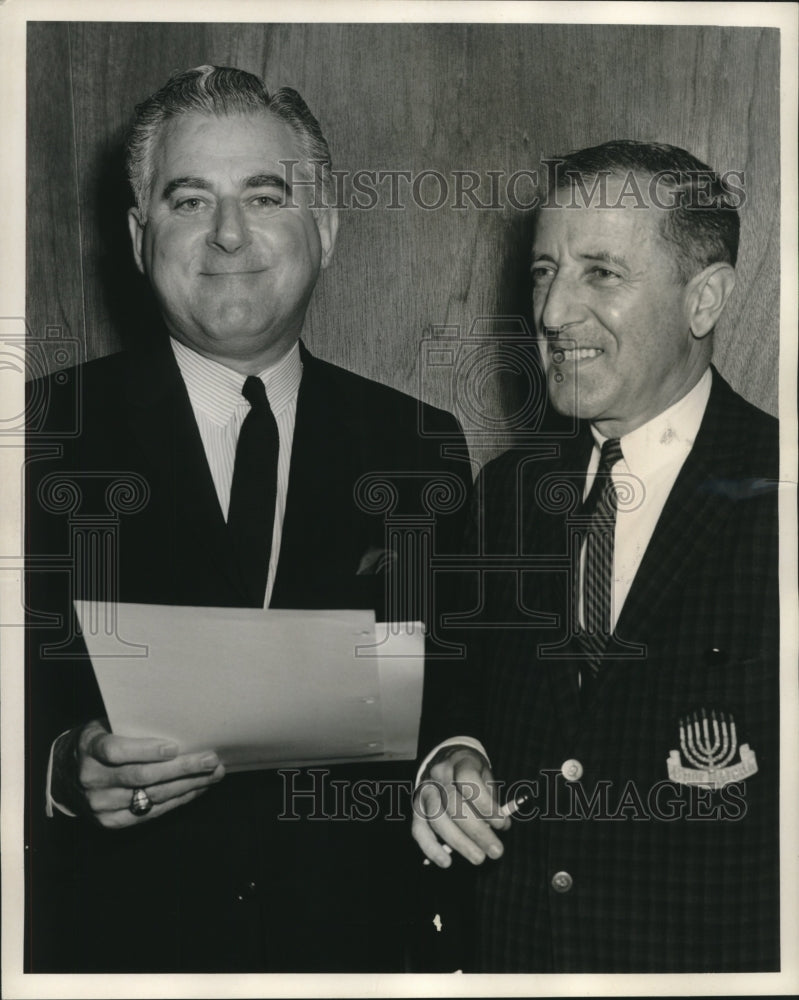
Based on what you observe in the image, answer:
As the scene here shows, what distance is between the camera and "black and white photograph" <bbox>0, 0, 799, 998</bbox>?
1334 mm

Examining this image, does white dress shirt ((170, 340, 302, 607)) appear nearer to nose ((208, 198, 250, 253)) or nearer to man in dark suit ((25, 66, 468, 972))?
man in dark suit ((25, 66, 468, 972))

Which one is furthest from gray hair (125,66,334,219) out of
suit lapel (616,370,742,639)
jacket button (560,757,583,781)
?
jacket button (560,757,583,781)

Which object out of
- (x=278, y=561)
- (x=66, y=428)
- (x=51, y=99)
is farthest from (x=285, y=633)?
(x=51, y=99)

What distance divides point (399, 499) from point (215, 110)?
555mm

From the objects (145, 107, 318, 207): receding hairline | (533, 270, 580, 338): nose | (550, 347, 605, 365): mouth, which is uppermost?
(145, 107, 318, 207): receding hairline

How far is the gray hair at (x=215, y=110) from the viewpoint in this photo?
1.35 meters

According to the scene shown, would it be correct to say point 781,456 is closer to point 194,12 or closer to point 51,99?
point 194,12

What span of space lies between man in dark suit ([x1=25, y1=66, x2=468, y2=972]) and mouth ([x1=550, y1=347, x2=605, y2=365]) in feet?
0.52

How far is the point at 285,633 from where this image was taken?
1336 millimetres

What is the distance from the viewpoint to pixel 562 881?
132 centimetres

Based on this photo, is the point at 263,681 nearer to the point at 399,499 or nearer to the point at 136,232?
the point at 399,499

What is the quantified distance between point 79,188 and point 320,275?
35cm

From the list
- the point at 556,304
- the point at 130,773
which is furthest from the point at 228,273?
the point at 130,773

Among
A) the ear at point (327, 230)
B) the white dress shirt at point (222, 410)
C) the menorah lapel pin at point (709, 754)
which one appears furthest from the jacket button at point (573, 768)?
the ear at point (327, 230)
